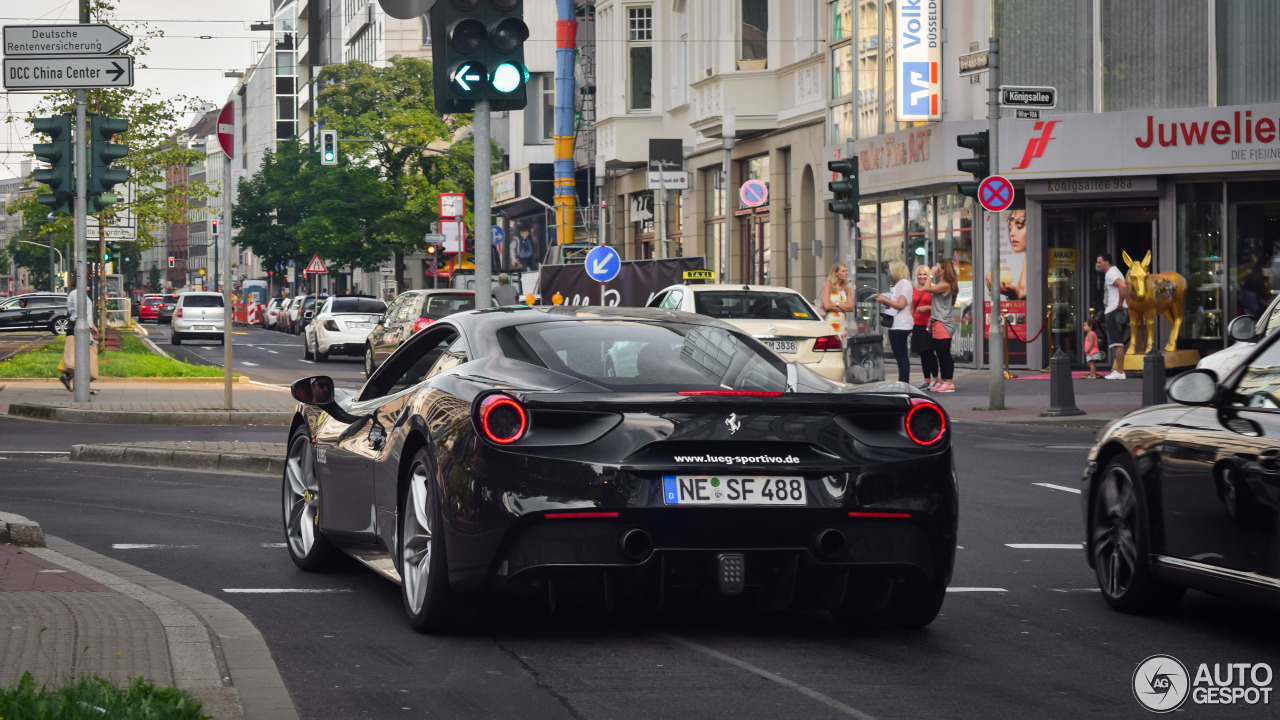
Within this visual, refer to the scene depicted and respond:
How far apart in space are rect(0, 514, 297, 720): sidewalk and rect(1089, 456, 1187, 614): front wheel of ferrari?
11.3 ft

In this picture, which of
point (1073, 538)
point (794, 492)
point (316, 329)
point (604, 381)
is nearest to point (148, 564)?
point (604, 381)

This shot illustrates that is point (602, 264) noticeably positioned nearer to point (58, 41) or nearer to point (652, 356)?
point (58, 41)

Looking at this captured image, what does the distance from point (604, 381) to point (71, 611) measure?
214 centimetres

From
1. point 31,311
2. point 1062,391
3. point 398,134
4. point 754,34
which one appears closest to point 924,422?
point 1062,391

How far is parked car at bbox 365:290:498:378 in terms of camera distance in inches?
1111

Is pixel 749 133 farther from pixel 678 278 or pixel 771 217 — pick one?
pixel 678 278

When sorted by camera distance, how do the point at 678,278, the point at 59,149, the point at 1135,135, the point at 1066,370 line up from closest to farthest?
the point at 1066,370 < the point at 59,149 < the point at 1135,135 < the point at 678,278

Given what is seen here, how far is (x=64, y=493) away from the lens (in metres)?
12.4

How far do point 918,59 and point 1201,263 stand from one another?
19.6ft

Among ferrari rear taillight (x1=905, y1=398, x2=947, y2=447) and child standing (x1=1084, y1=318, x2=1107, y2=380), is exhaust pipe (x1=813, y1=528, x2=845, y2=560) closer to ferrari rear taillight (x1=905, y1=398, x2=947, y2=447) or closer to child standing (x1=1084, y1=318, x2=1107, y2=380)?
ferrari rear taillight (x1=905, y1=398, x2=947, y2=447)

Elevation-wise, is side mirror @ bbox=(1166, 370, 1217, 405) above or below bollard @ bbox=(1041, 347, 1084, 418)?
above

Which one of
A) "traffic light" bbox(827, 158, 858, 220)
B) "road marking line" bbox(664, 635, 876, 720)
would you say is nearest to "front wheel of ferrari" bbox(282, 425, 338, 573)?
"road marking line" bbox(664, 635, 876, 720)

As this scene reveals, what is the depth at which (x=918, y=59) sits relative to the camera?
99.6 ft

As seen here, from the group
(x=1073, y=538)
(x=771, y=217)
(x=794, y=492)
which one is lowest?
(x=1073, y=538)
